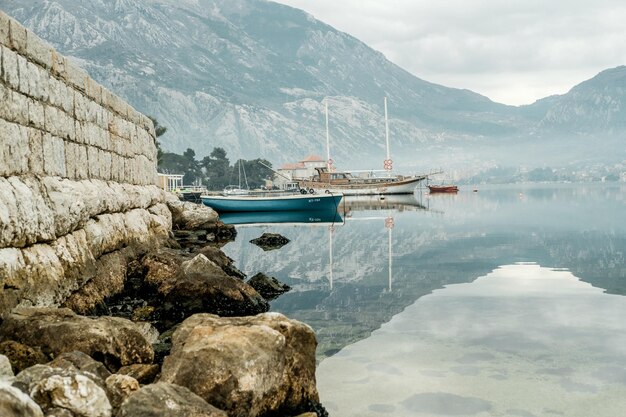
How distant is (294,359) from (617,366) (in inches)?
198

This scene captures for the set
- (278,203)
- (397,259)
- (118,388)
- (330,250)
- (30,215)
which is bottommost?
(397,259)

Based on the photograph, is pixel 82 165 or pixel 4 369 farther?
pixel 82 165

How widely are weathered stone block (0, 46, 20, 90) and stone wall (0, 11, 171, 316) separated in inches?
0.6

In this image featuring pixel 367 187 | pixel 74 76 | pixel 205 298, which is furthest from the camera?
pixel 367 187

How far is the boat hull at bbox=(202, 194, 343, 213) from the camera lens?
4738 centimetres

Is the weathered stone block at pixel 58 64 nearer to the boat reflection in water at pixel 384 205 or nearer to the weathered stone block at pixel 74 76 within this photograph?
the weathered stone block at pixel 74 76

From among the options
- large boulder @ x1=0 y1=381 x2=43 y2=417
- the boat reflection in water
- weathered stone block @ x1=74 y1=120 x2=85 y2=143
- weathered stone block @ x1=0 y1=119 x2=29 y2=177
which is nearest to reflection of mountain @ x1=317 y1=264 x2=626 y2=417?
large boulder @ x1=0 y1=381 x2=43 y2=417

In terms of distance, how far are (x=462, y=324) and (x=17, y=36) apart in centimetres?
944

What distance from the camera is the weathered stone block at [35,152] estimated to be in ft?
34.8

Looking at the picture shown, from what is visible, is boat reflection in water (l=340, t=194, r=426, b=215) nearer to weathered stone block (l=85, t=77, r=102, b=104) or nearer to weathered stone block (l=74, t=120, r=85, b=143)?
weathered stone block (l=85, t=77, r=102, b=104)

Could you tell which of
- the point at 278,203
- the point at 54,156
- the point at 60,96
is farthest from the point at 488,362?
the point at 278,203

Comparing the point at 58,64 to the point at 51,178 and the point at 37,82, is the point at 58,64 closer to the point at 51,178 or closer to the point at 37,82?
the point at 37,82

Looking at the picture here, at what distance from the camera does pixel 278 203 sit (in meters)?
48.5

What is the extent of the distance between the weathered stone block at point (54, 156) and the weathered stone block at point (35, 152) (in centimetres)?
19
